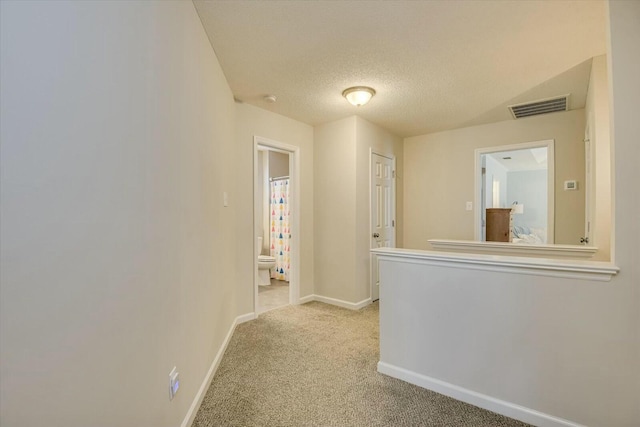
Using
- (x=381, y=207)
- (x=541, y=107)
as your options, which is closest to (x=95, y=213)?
(x=381, y=207)

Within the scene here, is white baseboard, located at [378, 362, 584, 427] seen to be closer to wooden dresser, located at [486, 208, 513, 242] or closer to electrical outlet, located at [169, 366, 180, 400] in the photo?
electrical outlet, located at [169, 366, 180, 400]

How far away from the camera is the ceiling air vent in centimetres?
319

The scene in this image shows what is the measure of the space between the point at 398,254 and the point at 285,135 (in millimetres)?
2326

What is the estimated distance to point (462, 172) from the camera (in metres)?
4.33

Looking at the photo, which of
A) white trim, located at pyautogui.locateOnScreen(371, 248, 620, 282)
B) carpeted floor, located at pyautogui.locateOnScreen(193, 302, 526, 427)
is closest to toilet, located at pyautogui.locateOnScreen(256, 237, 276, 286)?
carpeted floor, located at pyautogui.locateOnScreen(193, 302, 526, 427)

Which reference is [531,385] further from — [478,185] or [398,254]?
[478,185]

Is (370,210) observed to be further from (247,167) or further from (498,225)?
(498,225)

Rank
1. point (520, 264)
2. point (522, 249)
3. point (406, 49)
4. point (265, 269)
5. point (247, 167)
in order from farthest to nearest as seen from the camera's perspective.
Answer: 1. point (265, 269)
2. point (247, 167)
3. point (522, 249)
4. point (406, 49)
5. point (520, 264)

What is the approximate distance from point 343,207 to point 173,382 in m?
2.77

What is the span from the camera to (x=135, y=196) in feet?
3.74

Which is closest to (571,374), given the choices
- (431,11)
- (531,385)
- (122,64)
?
→ (531,385)

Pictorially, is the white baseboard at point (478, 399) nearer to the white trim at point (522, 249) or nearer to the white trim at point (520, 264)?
the white trim at point (520, 264)

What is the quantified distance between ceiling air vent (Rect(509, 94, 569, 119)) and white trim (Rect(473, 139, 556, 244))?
37cm

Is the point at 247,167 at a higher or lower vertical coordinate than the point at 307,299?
higher
